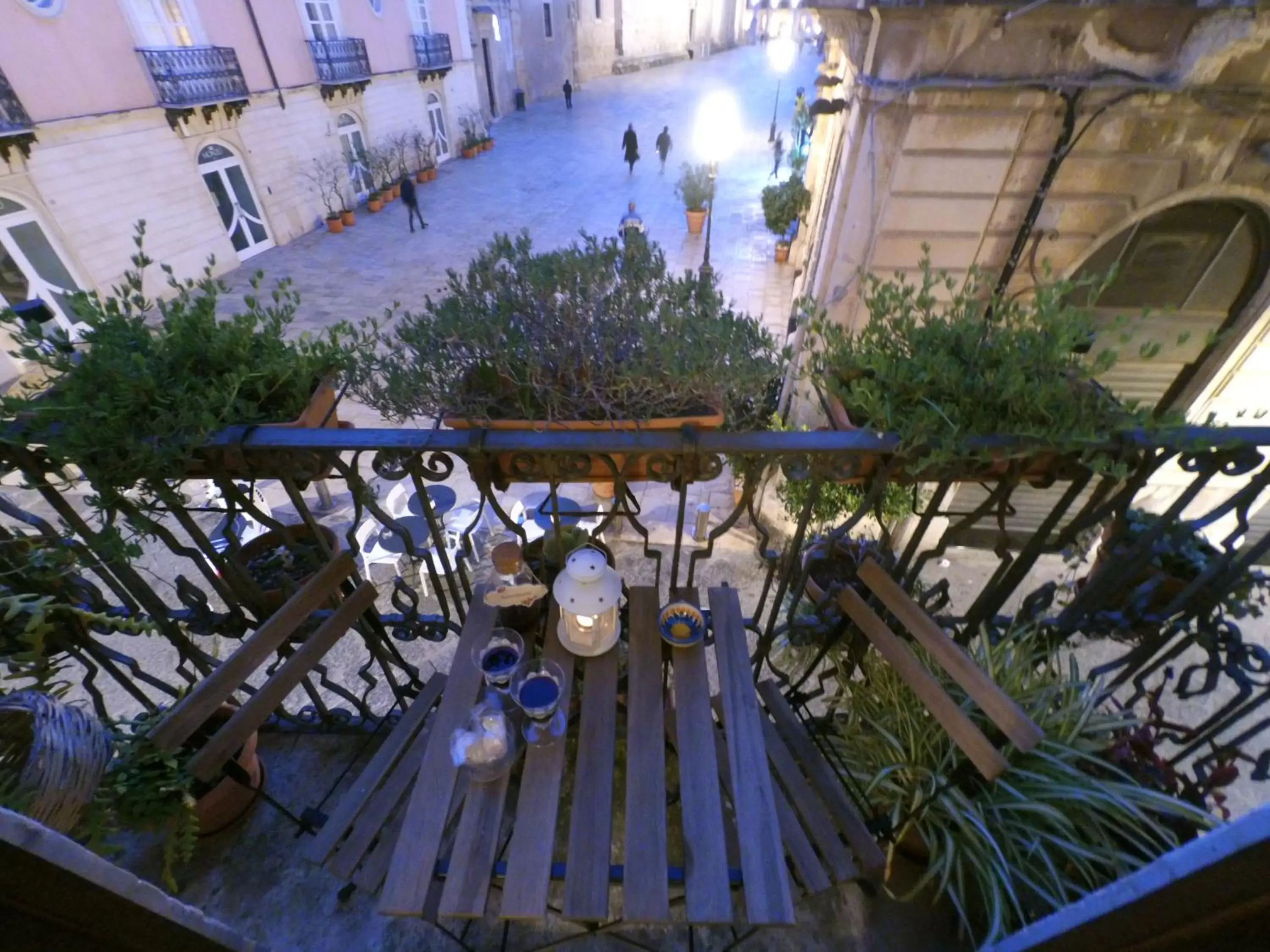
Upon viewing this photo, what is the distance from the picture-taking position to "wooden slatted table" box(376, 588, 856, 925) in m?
1.19

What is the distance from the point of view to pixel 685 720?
1458 millimetres

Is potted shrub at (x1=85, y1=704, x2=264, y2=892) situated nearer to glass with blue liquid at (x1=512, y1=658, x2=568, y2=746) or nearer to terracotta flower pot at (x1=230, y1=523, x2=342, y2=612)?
terracotta flower pot at (x1=230, y1=523, x2=342, y2=612)

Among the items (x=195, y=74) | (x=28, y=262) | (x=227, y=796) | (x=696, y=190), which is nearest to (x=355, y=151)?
(x=195, y=74)

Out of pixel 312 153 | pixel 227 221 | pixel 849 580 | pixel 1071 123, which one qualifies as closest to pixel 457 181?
pixel 312 153

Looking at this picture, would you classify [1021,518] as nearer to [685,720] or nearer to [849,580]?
[849,580]

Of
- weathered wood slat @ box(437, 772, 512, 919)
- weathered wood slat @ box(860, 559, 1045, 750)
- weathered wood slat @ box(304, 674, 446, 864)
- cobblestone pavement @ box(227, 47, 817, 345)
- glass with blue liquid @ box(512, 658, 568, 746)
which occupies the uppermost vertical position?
weathered wood slat @ box(860, 559, 1045, 750)

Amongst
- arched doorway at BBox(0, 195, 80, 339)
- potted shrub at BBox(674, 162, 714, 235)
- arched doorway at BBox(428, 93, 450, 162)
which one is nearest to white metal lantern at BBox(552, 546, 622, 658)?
arched doorway at BBox(0, 195, 80, 339)

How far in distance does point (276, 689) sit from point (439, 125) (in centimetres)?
1952

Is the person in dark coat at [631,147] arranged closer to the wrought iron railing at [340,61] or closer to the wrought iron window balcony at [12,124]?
the wrought iron railing at [340,61]

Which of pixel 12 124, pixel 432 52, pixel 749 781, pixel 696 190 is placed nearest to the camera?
pixel 749 781

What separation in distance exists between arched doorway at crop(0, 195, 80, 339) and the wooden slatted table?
9.52 metres

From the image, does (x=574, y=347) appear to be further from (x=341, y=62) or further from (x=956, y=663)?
(x=341, y=62)

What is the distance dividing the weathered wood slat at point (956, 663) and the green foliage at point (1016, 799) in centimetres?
17

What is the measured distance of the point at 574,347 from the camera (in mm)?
1684
